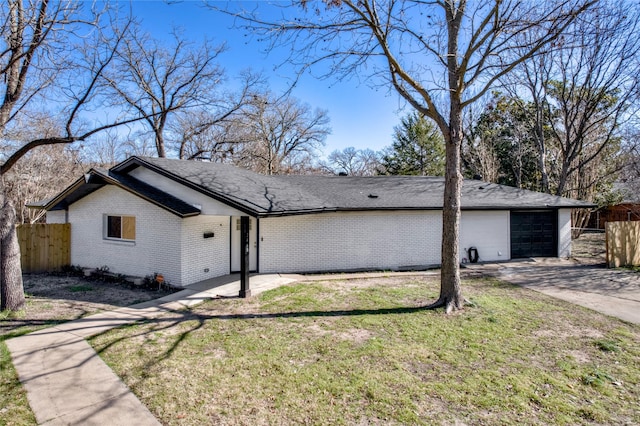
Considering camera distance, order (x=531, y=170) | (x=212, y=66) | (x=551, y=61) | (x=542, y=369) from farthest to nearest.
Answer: (x=531, y=170), (x=212, y=66), (x=551, y=61), (x=542, y=369)

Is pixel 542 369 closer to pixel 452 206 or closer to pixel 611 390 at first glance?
pixel 611 390

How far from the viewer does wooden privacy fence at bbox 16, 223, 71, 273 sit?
11164 mm

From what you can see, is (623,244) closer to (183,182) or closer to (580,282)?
(580,282)

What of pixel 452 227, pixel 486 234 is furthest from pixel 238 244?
pixel 486 234

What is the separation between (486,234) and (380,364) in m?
11.0

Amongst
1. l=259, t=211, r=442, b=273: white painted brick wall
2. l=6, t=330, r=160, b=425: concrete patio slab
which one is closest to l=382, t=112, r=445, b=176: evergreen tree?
l=259, t=211, r=442, b=273: white painted brick wall

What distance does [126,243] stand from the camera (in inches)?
404

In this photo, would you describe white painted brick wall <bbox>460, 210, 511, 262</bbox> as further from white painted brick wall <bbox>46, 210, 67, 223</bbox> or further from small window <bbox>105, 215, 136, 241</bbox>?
white painted brick wall <bbox>46, 210, 67, 223</bbox>

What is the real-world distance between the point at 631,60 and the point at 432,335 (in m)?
18.2

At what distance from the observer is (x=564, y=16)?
248 inches

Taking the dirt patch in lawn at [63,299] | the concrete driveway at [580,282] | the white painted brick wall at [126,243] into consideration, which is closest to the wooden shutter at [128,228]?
the white painted brick wall at [126,243]

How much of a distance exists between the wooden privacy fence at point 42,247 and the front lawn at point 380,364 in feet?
24.0

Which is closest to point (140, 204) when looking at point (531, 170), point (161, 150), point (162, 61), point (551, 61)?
point (161, 150)

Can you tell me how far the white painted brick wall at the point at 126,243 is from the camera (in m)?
9.39
